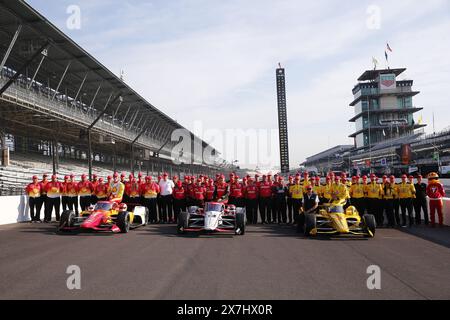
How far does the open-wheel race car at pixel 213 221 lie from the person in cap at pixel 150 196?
3.67m

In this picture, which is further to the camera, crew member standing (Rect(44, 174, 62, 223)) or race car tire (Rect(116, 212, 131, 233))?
crew member standing (Rect(44, 174, 62, 223))

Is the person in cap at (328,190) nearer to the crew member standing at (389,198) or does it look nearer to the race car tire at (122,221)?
the crew member standing at (389,198)

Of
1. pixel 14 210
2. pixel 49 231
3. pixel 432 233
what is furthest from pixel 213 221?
pixel 14 210

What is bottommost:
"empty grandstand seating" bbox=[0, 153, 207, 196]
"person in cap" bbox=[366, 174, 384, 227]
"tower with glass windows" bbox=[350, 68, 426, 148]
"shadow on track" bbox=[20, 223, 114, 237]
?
"shadow on track" bbox=[20, 223, 114, 237]

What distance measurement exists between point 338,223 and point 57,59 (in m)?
28.1

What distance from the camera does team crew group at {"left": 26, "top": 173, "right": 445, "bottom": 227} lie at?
15.0 meters

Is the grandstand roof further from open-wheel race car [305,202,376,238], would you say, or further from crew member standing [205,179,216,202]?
open-wheel race car [305,202,376,238]

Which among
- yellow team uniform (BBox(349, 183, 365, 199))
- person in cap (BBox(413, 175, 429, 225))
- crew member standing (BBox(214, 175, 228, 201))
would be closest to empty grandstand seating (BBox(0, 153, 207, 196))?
crew member standing (BBox(214, 175, 228, 201))

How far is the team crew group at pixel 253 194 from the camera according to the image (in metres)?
15.0

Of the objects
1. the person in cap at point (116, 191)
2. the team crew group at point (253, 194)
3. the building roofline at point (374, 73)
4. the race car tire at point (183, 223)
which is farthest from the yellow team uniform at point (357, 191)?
the building roofline at point (374, 73)

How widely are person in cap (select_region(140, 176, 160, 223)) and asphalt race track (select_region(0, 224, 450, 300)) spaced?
160 inches
